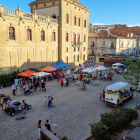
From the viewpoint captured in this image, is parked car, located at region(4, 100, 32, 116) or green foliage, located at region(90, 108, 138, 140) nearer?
green foliage, located at region(90, 108, 138, 140)

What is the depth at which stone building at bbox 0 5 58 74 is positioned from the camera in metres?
22.8

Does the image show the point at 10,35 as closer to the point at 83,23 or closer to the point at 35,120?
the point at 35,120

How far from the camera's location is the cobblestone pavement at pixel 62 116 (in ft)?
36.1

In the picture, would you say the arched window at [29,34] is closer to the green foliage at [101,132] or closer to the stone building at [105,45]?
the green foliage at [101,132]

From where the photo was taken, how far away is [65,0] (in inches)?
1280

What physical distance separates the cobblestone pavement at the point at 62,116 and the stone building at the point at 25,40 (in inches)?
236

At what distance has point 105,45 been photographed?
4719 centimetres

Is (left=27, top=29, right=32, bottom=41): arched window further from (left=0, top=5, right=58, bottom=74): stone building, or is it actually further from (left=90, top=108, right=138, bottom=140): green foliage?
(left=90, top=108, right=138, bottom=140): green foliage

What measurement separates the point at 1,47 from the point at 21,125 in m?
14.3

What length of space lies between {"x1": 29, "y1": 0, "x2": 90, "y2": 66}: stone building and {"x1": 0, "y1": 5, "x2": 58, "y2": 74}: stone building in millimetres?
1702

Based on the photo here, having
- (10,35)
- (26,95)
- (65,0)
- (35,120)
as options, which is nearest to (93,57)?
(65,0)

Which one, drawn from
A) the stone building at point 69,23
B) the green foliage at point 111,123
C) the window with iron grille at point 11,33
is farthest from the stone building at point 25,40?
the green foliage at point 111,123

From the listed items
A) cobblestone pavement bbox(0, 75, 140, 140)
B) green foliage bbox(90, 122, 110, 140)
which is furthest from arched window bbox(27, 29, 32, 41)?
green foliage bbox(90, 122, 110, 140)

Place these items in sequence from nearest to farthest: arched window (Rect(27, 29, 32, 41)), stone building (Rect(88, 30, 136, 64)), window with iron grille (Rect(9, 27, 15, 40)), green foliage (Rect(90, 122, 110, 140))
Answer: green foliage (Rect(90, 122, 110, 140)), window with iron grille (Rect(9, 27, 15, 40)), arched window (Rect(27, 29, 32, 41)), stone building (Rect(88, 30, 136, 64))
